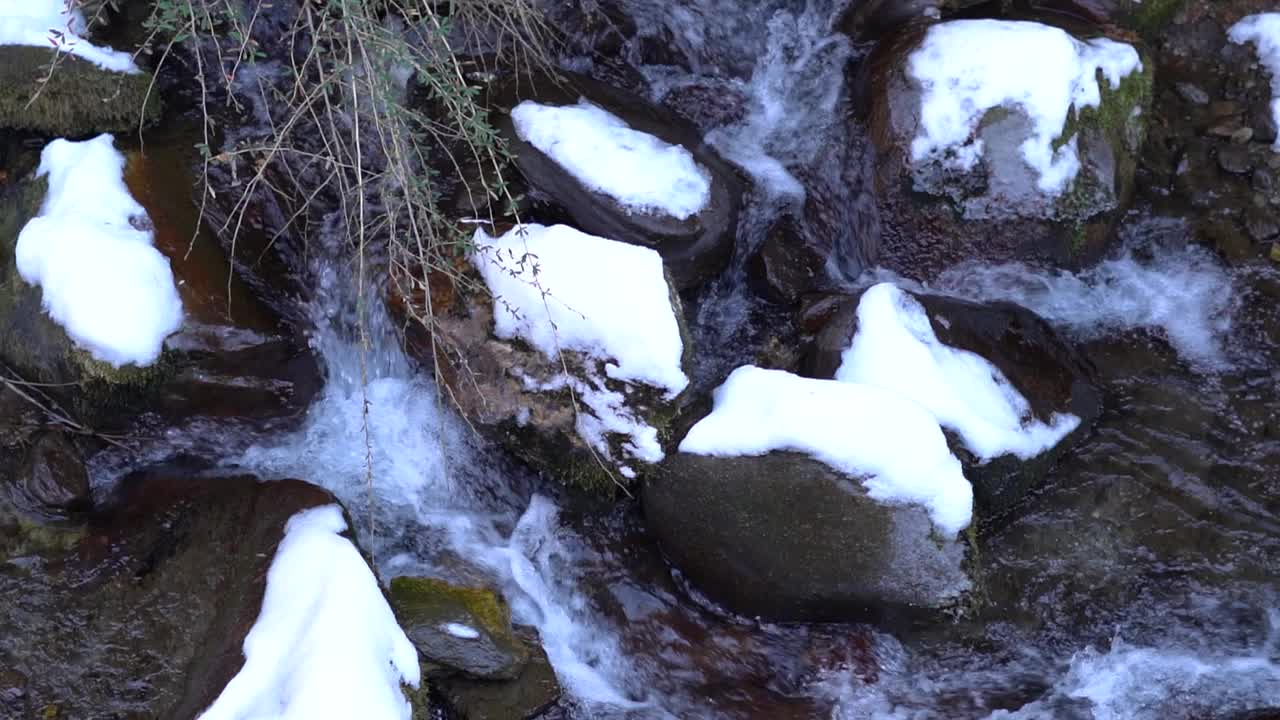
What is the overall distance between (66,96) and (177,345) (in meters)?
1.27

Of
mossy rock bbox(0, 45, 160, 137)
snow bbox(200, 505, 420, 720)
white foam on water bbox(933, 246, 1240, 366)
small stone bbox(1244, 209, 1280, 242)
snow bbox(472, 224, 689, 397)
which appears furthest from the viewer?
small stone bbox(1244, 209, 1280, 242)

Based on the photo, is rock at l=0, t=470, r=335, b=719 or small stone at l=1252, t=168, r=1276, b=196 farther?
small stone at l=1252, t=168, r=1276, b=196

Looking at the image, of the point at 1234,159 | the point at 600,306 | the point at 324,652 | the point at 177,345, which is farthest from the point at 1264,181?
the point at 177,345

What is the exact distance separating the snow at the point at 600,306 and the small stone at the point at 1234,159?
8.88 ft

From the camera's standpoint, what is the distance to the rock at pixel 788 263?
426 cm

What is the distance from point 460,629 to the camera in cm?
338

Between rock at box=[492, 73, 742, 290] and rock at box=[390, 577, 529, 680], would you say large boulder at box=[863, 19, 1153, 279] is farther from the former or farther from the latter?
rock at box=[390, 577, 529, 680]

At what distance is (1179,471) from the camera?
12.8ft

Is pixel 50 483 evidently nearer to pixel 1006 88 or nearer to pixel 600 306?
pixel 600 306

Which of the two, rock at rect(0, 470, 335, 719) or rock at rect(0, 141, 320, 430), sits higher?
rock at rect(0, 141, 320, 430)

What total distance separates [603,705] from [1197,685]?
2.13 metres

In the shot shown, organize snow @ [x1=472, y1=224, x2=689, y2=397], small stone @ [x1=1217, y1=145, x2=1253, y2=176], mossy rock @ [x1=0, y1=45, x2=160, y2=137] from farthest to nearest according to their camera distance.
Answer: small stone @ [x1=1217, y1=145, x2=1253, y2=176]
mossy rock @ [x1=0, y1=45, x2=160, y2=137]
snow @ [x1=472, y1=224, x2=689, y2=397]

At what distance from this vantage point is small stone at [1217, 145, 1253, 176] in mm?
4402

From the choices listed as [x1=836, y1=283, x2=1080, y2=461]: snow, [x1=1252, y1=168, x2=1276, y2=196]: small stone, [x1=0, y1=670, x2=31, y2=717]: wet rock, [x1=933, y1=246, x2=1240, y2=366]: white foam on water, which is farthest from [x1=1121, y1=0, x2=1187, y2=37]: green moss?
[x1=0, y1=670, x2=31, y2=717]: wet rock
